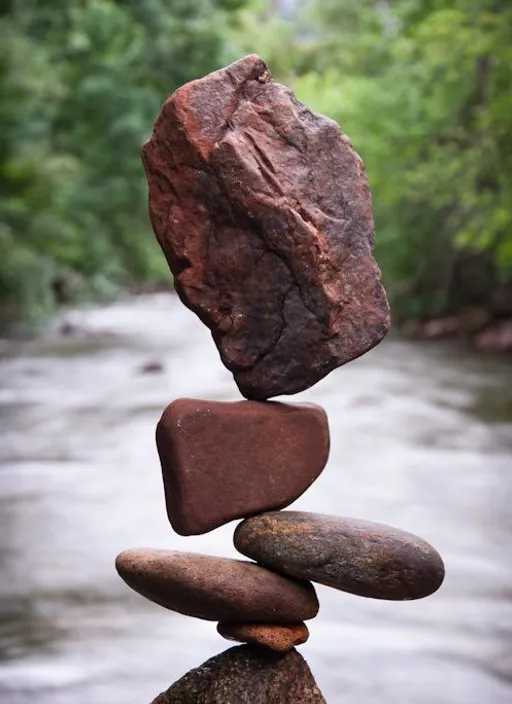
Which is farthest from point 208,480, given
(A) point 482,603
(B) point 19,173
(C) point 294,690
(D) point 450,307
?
(D) point 450,307

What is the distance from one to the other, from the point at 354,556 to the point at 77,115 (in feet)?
54.9

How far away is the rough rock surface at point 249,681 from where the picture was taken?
3668 millimetres

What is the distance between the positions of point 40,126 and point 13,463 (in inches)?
295

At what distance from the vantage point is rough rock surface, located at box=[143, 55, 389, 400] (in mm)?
3490

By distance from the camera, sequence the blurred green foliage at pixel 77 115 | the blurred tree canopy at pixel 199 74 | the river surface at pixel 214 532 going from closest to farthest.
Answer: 1. the river surface at pixel 214 532
2. the blurred tree canopy at pixel 199 74
3. the blurred green foliage at pixel 77 115

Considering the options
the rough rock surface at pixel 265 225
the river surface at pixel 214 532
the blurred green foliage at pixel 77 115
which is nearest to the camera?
the rough rock surface at pixel 265 225

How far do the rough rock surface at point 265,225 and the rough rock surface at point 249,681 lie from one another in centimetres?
96

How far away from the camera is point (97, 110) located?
1862cm

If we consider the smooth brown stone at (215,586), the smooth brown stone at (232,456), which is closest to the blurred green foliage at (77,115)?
the smooth brown stone at (232,456)

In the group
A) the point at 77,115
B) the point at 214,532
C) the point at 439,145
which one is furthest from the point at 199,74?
the point at 214,532

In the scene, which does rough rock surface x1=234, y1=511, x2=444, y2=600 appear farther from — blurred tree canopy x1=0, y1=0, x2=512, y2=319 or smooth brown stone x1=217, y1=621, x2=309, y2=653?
blurred tree canopy x1=0, y1=0, x2=512, y2=319

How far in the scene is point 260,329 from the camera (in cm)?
362

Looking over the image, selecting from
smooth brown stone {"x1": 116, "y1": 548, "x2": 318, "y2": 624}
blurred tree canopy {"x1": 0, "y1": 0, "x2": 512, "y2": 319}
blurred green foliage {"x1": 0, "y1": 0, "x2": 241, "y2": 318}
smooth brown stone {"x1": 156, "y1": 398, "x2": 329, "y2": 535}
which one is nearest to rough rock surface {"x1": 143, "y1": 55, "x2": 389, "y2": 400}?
smooth brown stone {"x1": 156, "y1": 398, "x2": 329, "y2": 535}

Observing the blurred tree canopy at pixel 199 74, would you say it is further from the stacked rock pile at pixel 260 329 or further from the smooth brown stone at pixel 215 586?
the smooth brown stone at pixel 215 586
